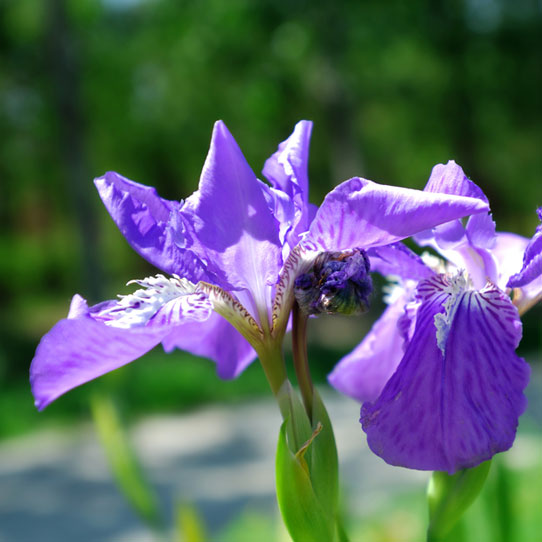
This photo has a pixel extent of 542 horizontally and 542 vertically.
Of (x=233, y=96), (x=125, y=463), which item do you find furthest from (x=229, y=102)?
(x=125, y=463)

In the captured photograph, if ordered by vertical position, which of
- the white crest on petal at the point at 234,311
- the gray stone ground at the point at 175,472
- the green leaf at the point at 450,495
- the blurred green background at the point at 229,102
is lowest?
the gray stone ground at the point at 175,472

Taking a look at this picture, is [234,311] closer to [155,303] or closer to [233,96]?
[155,303]

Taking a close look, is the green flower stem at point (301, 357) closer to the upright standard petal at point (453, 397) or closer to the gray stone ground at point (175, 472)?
the upright standard petal at point (453, 397)

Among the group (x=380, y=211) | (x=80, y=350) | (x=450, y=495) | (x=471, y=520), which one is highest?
(x=380, y=211)

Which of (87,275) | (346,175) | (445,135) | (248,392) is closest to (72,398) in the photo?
(87,275)

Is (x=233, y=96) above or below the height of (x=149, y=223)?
above

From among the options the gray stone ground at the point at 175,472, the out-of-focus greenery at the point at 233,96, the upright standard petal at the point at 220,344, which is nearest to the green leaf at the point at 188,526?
the upright standard petal at the point at 220,344

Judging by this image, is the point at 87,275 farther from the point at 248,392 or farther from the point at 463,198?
the point at 463,198
